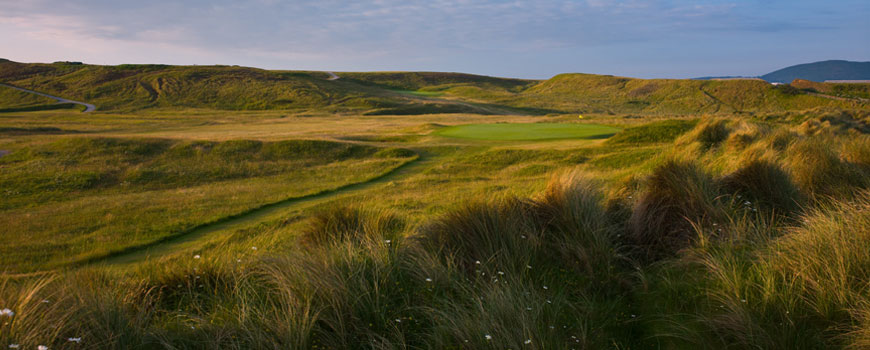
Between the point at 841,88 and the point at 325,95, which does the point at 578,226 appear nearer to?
the point at 841,88

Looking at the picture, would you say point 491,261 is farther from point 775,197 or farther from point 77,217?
point 77,217

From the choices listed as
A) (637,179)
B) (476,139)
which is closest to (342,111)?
(476,139)

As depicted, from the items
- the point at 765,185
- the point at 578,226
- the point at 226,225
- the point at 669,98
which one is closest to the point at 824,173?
the point at 765,185

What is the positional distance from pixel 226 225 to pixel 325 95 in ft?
272

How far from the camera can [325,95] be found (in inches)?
3637

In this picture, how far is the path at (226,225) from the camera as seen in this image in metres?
9.77

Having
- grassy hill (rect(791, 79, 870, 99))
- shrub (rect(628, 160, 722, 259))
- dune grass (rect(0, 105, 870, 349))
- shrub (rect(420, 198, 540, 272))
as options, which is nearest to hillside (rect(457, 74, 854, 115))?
grassy hill (rect(791, 79, 870, 99))

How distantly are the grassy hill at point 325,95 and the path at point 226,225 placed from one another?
55828mm

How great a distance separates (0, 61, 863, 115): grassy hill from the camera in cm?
7900

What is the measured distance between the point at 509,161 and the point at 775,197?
43.7 ft

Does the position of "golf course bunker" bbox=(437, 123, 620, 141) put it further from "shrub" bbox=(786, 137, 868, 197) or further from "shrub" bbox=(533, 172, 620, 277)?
"shrub" bbox=(533, 172, 620, 277)

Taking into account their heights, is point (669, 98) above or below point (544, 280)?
above

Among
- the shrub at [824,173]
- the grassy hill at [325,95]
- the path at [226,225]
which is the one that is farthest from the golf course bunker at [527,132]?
the grassy hill at [325,95]

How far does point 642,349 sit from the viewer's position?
3.67m
